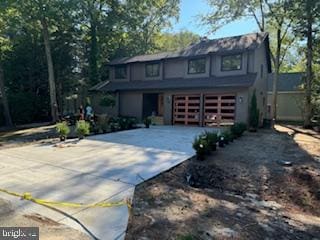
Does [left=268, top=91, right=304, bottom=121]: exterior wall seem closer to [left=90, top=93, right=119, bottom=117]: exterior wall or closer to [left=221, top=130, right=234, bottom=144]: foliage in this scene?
[left=90, top=93, right=119, bottom=117]: exterior wall

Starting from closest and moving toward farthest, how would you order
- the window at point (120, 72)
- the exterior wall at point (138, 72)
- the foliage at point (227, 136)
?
1. the foliage at point (227, 136)
2. the exterior wall at point (138, 72)
3. the window at point (120, 72)

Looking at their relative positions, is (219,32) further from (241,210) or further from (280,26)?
(241,210)

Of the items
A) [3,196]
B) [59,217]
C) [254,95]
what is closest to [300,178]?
[59,217]

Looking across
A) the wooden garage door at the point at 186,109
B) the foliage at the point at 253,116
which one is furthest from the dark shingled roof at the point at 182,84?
the foliage at the point at 253,116

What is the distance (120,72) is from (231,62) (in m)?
9.67

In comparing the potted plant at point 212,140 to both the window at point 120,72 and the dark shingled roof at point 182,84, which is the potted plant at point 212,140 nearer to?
the dark shingled roof at point 182,84

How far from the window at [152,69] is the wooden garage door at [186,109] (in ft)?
10.3

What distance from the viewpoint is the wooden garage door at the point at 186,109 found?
18172mm

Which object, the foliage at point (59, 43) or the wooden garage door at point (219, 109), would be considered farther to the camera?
the foliage at point (59, 43)

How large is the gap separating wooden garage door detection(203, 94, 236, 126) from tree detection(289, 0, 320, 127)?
5.81 m

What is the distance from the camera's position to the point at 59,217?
4168 millimetres

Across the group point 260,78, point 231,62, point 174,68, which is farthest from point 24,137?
point 260,78

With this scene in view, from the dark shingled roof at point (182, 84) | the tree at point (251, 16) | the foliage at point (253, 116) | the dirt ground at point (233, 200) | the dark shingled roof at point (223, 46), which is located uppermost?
the tree at point (251, 16)

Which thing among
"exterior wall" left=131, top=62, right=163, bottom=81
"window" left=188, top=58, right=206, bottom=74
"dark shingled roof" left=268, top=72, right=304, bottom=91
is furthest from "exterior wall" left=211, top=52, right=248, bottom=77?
"dark shingled roof" left=268, top=72, right=304, bottom=91
